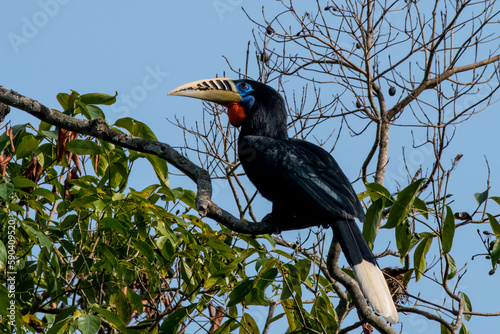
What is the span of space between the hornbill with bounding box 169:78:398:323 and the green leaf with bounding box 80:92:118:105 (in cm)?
89

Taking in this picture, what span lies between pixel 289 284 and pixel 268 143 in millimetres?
1067

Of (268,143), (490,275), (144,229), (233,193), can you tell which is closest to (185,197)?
(144,229)

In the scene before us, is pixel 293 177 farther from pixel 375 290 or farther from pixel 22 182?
pixel 22 182

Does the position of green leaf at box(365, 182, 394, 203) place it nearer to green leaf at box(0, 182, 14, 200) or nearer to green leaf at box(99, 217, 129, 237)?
green leaf at box(99, 217, 129, 237)

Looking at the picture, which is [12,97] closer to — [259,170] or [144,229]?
[144,229]

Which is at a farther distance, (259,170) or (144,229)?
(259,170)

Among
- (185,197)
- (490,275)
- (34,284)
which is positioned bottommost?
(34,284)

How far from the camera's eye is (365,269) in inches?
131

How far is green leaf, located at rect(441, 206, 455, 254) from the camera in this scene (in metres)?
2.92

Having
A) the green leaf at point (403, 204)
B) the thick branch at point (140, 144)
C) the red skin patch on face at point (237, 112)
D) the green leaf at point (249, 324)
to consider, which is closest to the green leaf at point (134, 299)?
the green leaf at point (249, 324)

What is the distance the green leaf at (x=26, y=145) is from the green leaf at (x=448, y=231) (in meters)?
2.07

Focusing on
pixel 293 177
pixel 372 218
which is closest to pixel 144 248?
pixel 293 177

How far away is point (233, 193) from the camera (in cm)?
559

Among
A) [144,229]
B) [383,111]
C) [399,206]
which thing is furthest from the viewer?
[383,111]
